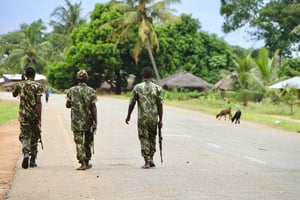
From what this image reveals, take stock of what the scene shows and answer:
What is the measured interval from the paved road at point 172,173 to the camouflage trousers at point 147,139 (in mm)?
324

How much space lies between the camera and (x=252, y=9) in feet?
→ 231

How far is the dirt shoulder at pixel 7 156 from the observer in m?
9.30

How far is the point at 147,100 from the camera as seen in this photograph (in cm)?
1125

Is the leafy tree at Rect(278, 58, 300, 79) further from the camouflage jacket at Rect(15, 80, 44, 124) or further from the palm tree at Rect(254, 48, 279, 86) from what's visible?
the camouflage jacket at Rect(15, 80, 44, 124)

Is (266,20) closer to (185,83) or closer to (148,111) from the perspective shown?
(185,83)

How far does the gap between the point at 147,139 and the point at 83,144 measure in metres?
1.22

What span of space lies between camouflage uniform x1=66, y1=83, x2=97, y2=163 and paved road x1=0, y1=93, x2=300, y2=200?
1.56 ft

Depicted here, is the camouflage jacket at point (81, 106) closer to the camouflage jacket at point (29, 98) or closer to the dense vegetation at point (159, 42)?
the camouflage jacket at point (29, 98)

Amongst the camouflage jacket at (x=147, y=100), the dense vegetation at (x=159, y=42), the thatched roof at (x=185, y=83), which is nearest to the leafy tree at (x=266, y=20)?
the dense vegetation at (x=159, y=42)

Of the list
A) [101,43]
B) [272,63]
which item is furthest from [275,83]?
[101,43]

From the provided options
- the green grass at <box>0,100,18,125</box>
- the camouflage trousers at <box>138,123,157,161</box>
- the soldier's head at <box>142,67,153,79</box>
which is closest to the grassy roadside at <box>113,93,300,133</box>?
the green grass at <box>0,100,18,125</box>

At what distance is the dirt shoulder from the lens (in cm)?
930

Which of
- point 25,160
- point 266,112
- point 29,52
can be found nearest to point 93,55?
point 29,52

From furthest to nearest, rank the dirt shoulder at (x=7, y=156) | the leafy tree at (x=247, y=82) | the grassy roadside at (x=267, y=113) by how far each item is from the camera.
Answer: the leafy tree at (x=247, y=82), the grassy roadside at (x=267, y=113), the dirt shoulder at (x=7, y=156)
